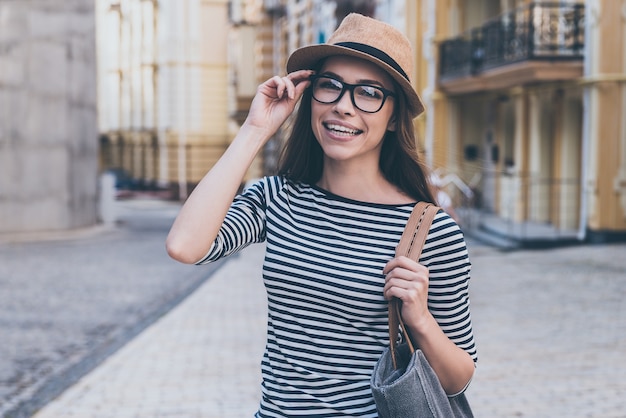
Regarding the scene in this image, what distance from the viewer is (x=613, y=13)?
60.4ft

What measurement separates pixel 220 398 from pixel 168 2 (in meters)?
41.7

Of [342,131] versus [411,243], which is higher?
[342,131]

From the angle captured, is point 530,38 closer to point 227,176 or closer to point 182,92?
point 227,176

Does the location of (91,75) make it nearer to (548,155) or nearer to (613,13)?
(548,155)

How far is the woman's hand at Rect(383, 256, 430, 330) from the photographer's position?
2436mm

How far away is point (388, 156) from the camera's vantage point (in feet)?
9.52

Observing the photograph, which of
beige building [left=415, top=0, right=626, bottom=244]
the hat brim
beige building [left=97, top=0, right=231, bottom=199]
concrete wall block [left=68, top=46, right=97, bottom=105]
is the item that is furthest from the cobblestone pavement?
beige building [left=97, top=0, right=231, bottom=199]

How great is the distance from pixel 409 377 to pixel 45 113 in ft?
76.8

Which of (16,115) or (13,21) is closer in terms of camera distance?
(13,21)

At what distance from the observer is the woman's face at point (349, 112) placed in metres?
2.72

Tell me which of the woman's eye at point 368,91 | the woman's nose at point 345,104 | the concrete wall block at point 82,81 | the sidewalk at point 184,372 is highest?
the concrete wall block at point 82,81

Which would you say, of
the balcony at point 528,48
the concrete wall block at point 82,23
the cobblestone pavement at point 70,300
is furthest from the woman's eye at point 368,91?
the concrete wall block at point 82,23

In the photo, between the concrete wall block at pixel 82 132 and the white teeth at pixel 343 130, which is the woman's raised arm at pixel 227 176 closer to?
the white teeth at pixel 343 130

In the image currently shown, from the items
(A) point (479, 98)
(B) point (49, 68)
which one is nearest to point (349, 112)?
(B) point (49, 68)
